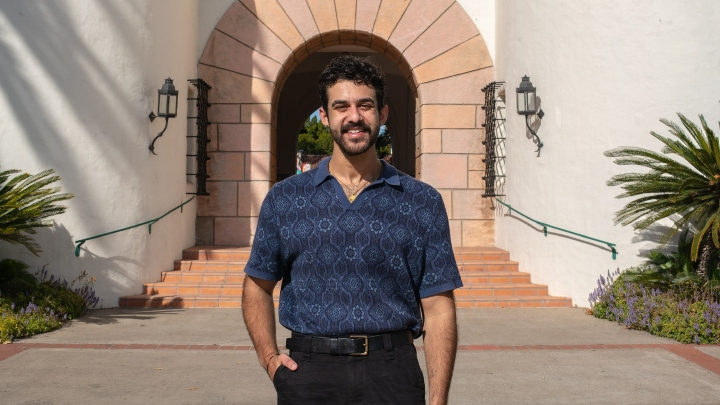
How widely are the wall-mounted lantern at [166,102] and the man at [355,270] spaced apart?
22.8 feet

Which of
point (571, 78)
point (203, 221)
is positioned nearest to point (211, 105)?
point (203, 221)

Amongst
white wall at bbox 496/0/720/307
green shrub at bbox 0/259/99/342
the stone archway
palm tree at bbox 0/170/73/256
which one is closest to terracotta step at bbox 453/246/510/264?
white wall at bbox 496/0/720/307

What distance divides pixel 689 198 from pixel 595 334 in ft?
4.99

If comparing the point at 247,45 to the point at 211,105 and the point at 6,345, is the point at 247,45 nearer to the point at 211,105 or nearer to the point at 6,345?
the point at 211,105

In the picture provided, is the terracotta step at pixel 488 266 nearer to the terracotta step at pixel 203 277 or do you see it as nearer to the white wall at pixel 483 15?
the terracotta step at pixel 203 277

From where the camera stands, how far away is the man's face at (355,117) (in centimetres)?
231

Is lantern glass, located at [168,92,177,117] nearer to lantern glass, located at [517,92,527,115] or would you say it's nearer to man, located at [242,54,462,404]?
lantern glass, located at [517,92,527,115]

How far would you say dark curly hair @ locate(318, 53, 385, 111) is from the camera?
92.4 inches

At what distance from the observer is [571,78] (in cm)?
851

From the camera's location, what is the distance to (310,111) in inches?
784

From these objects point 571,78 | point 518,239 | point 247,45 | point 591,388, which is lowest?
point 591,388

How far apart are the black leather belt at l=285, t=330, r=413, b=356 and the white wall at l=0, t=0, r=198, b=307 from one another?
21.2ft

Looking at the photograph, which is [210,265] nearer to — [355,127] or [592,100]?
[592,100]

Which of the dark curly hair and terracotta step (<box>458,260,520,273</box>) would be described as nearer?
the dark curly hair
